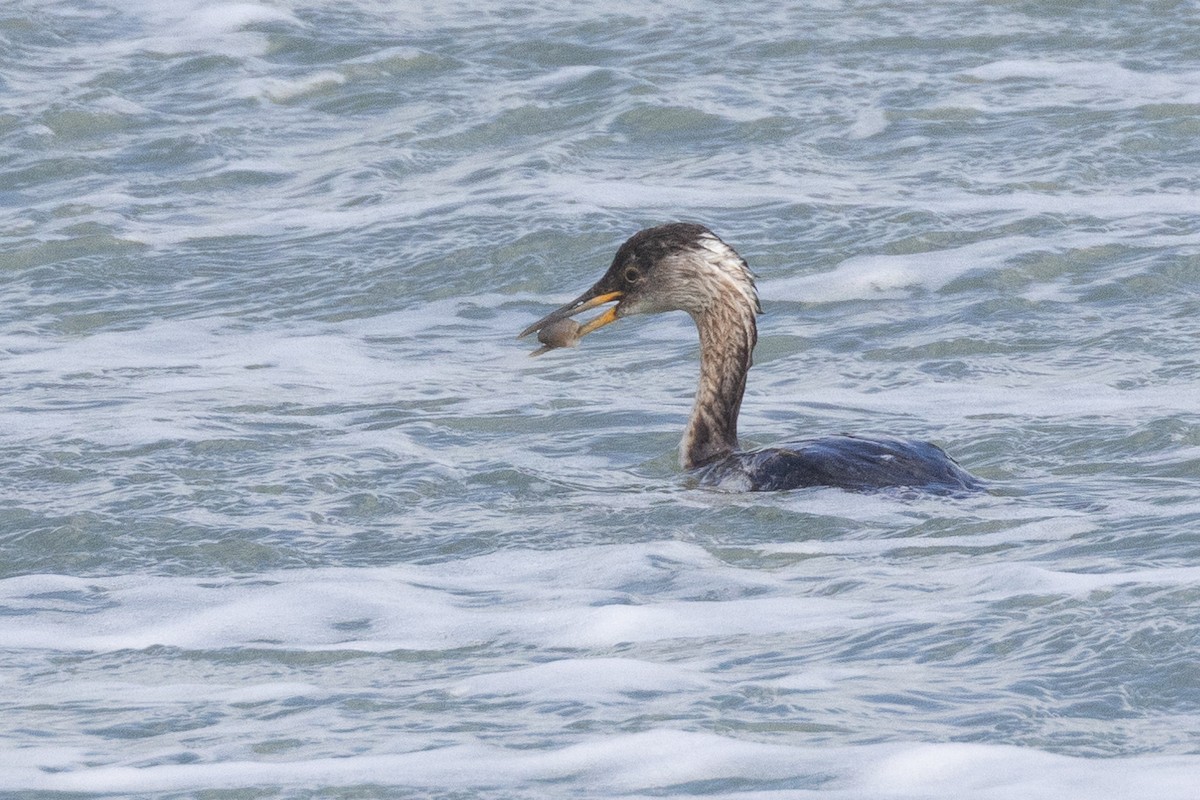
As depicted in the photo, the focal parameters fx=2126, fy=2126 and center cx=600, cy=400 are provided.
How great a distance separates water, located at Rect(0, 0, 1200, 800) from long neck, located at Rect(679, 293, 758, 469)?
10.5 inches

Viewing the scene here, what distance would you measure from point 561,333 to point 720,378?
0.68 m

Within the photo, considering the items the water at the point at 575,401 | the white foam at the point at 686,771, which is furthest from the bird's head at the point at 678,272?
the white foam at the point at 686,771

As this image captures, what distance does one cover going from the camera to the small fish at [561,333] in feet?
28.1

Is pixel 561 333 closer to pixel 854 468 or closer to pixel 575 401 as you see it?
pixel 575 401

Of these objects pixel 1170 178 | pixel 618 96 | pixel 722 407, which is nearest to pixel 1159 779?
pixel 722 407

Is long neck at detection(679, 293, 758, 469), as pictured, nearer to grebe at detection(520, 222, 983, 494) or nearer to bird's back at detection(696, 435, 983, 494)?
grebe at detection(520, 222, 983, 494)

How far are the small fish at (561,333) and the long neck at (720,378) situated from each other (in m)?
0.51

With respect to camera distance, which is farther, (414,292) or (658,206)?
(658,206)

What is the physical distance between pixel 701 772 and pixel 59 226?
24.6 feet

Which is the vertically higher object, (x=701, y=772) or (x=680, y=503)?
(x=701, y=772)

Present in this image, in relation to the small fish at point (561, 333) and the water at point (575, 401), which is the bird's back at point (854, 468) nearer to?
the water at point (575, 401)

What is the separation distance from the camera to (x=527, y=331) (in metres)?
8.47

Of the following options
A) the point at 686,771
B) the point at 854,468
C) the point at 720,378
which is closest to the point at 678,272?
the point at 720,378

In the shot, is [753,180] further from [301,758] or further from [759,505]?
[301,758]
